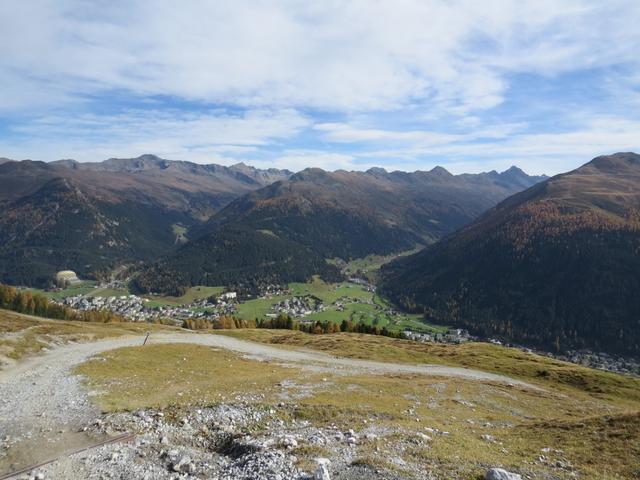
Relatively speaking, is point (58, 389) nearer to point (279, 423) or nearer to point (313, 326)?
point (279, 423)

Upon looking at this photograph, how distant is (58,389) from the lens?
38281 millimetres

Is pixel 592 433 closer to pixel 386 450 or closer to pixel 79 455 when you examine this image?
pixel 386 450

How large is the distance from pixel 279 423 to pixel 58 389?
2440 cm

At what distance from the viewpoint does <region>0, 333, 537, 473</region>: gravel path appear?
2514 cm

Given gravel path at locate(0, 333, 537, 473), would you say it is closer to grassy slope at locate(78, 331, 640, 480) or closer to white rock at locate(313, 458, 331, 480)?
grassy slope at locate(78, 331, 640, 480)

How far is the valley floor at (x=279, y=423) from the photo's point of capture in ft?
70.8

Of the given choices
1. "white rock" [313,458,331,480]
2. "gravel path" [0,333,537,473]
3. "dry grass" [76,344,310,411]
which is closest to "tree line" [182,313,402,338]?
"gravel path" [0,333,537,473]

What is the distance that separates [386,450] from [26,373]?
151 feet

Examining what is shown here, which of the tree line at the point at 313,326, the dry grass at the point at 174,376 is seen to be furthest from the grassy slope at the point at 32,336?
the tree line at the point at 313,326

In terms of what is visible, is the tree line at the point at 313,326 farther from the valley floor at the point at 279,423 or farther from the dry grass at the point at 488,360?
the valley floor at the point at 279,423

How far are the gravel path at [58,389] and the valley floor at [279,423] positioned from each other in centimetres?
18

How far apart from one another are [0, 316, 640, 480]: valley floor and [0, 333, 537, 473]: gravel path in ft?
0.59

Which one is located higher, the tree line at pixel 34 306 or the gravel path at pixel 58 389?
the gravel path at pixel 58 389

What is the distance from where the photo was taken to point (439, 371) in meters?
75.9
